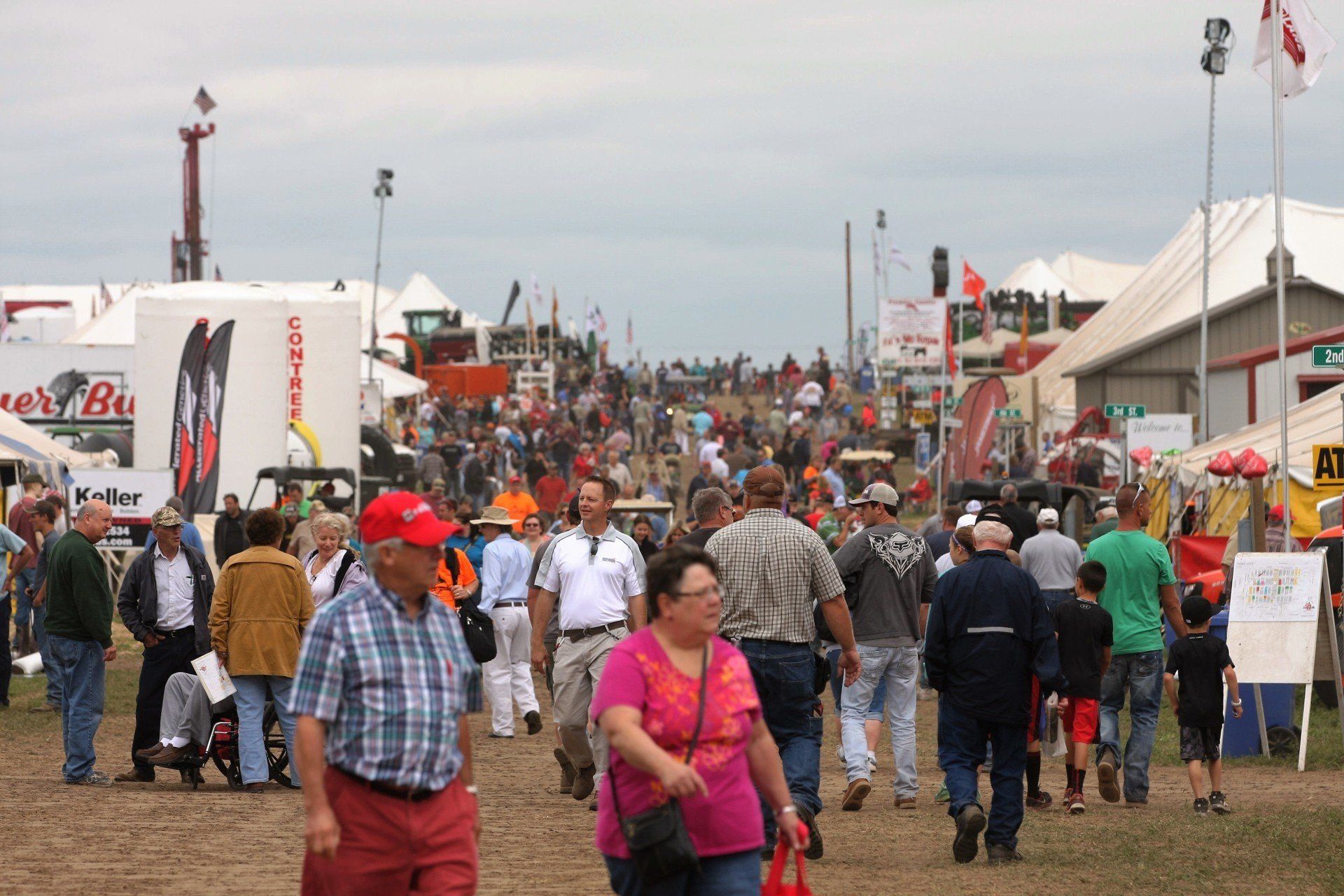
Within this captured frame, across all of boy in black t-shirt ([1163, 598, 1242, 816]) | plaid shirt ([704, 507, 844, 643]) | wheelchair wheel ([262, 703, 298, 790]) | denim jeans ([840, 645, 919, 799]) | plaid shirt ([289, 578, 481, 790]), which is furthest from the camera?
wheelchair wheel ([262, 703, 298, 790])

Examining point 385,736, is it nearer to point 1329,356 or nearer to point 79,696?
point 79,696

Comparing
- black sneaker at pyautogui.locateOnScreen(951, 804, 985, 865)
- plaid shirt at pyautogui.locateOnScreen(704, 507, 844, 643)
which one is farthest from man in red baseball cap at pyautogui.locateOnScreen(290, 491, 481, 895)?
black sneaker at pyautogui.locateOnScreen(951, 804, 985, 865)

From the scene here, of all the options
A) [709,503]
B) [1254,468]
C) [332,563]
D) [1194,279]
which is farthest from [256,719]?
[1194,279]

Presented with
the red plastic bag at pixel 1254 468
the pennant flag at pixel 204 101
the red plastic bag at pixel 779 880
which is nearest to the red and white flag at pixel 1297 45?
the red plastic bag at pixel 1254 468

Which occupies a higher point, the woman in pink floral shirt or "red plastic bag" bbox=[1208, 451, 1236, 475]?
"red plastic bag" bbox=[1208, 451, 1236, 475]

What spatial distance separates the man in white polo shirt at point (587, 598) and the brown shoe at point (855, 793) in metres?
1.40

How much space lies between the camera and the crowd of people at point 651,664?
4.58 m

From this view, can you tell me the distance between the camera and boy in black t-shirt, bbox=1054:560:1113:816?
32.8 ft

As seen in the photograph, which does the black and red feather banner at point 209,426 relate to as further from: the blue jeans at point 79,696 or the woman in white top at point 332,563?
the woman in white top at point 332,563

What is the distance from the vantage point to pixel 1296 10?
51.7 feet

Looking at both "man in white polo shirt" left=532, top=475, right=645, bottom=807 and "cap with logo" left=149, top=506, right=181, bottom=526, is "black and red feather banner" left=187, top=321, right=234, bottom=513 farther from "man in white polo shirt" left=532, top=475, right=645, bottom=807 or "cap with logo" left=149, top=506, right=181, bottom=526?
"man in white polo shirt" left=532, top=475, right=645, bottom=807

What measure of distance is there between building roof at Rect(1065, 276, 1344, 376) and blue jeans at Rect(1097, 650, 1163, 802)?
27.5 m

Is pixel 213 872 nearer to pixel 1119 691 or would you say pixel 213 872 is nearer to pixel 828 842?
pixel 828 842

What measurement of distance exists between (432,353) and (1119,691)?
56274mm
